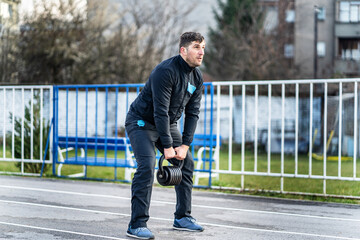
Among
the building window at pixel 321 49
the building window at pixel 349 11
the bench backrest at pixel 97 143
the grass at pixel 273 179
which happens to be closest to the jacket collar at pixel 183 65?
the grass at pixel 273 179

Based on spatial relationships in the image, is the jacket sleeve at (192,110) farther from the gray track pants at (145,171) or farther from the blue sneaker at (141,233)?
the blue sneaker at (141,233)

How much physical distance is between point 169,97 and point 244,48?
96.7 feet

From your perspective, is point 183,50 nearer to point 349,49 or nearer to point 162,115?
point 162,115

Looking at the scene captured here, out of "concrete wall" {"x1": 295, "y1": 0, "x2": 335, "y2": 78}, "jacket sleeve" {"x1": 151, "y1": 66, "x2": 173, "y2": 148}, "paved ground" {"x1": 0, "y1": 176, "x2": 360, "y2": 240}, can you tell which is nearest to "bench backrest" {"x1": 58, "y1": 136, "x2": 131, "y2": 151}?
"paved ground" {"x1": 0, "y1": 176, "x2": 360, "y2": 240}

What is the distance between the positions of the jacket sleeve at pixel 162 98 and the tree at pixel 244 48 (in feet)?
89.8

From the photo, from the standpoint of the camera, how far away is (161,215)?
6.88m

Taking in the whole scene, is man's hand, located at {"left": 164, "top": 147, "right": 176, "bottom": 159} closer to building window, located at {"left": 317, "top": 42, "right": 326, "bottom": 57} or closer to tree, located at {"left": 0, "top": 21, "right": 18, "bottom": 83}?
tree, located at {"left": 0, "top": 21, "right": 18, "bottom": 83}

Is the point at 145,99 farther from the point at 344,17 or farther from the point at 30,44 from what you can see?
the point at 344,17

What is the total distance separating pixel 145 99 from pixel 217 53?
3885 cm

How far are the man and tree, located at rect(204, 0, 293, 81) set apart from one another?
27062 mm

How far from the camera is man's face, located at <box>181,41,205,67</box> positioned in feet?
17.7

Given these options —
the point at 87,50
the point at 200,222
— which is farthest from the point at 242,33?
the point at 200,222

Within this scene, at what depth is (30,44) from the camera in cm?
2902

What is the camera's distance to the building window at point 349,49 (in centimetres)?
4721
